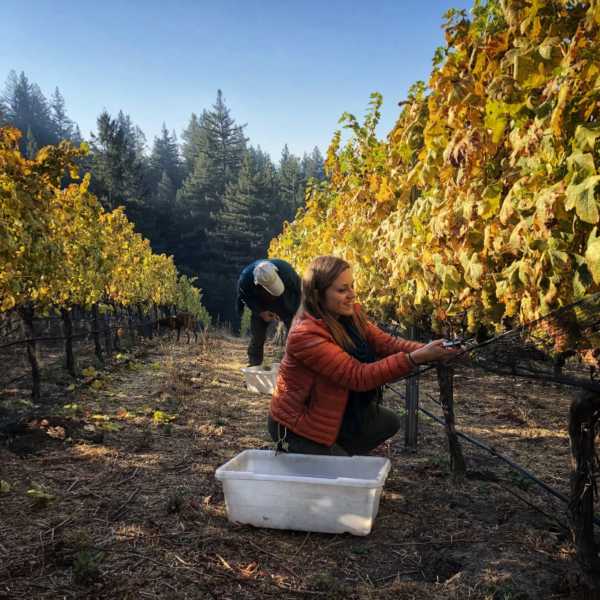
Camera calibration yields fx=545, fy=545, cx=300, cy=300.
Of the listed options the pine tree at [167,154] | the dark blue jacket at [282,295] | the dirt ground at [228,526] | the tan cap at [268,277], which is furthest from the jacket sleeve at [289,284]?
the pine tree at [167,154]

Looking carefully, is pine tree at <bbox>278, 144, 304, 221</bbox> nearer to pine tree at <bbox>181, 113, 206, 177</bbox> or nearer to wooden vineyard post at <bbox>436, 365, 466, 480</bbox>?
pine tree at <bbox>181, 113, 206, 177</bbox>

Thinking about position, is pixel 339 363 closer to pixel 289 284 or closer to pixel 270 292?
pixel 270 292

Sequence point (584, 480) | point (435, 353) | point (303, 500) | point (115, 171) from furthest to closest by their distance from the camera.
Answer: point (115, 171) < point (303, 500) < point (435, 353) < point (584, 480)

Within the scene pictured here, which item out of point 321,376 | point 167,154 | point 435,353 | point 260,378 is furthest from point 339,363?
point 167,154

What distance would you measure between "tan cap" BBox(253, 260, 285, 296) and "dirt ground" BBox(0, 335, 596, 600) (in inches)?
51.4

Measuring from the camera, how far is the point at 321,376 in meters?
2.82

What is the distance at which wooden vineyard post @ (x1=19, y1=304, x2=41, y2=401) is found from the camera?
649 cm

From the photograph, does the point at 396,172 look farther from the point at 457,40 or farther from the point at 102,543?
the point at 102,543

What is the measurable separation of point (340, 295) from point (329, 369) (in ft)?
1.29

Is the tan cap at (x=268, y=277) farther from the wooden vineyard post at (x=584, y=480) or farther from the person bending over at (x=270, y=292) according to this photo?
the wooden vineyard post at (x=584, y=480)

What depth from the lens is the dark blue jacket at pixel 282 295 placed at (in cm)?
490

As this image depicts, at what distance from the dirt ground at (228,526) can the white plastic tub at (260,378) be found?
16.0 inches

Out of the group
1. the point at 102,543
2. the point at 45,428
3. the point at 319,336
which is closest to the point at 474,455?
the point at 319,336

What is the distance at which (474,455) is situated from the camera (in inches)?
164
